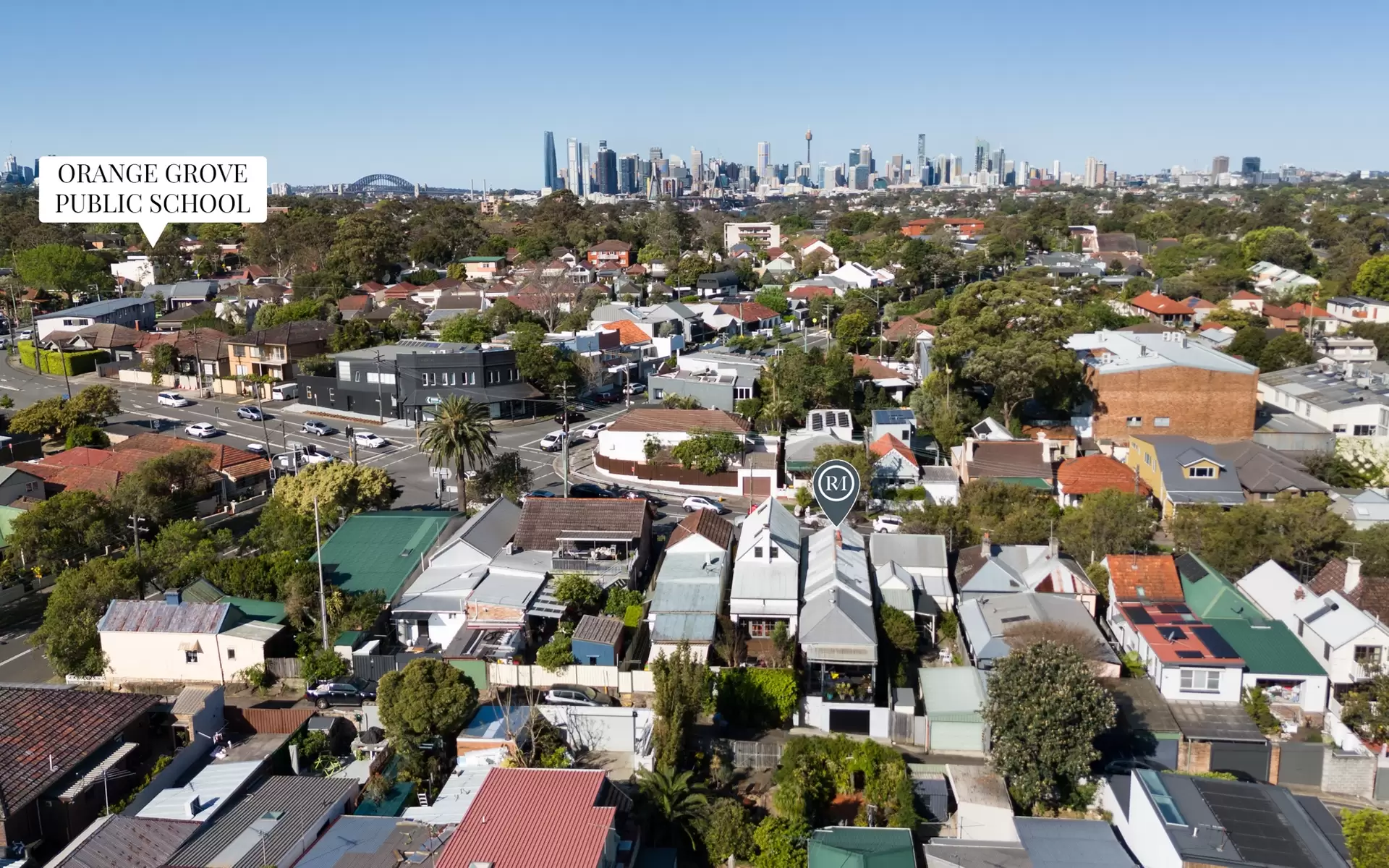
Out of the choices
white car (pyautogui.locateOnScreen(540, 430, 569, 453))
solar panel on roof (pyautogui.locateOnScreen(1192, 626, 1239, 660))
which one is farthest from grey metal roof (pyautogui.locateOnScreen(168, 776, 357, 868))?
white car (pyautogui.locateOnScreen(540, 430, 569, 453))

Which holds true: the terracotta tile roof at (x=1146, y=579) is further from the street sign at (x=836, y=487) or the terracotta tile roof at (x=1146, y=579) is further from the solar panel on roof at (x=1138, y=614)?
the street sign at (x=836, y=487)

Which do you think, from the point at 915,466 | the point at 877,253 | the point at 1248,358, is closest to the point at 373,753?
the point at 915,466

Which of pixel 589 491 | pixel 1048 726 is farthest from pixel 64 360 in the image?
pixel 1048 726

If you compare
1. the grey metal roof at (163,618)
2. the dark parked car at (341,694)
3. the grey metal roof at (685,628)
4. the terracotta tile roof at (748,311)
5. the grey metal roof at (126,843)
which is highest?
the terracotta tile roof at (748,311)

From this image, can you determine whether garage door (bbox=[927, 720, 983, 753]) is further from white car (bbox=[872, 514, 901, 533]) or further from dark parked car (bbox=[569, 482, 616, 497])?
dark parked car (bbox=[569, 482, 616, 497])

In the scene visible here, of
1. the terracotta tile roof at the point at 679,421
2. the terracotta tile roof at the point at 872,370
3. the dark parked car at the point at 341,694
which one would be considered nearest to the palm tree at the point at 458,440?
the terracotta tile roof at the point at 679,421

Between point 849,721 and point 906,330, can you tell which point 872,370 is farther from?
point 849,721

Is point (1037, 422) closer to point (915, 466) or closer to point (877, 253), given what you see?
point (915, 466)

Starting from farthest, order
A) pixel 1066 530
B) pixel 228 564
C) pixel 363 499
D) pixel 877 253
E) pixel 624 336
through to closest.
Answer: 1. pixel 877 253
2. pixel 624 336
3. pixel 363 499
4. pixel 1066 530
5. pixel 228 564
